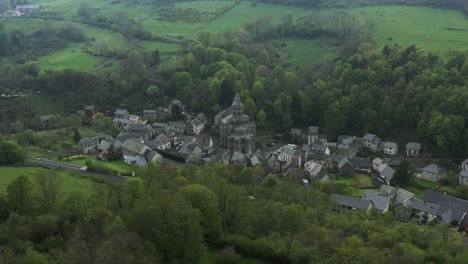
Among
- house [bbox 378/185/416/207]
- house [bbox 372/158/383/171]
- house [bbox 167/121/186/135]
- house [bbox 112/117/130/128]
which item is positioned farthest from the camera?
house [bbox 112/117/130/128]

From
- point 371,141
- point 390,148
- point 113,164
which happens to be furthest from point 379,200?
point 113,164

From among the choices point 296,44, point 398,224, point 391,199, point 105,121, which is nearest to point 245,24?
point 296,44

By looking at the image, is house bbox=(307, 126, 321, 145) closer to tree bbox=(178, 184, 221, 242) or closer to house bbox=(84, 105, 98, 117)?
house bbox=(84, 105, 98, 117)

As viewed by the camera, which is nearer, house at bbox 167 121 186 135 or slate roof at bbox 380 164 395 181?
slate roof at bbox 380 164 395 181

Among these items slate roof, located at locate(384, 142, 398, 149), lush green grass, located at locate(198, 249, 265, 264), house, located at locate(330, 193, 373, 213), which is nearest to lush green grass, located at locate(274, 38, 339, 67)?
slate roof, located at locate(384, 142, 398, 149)

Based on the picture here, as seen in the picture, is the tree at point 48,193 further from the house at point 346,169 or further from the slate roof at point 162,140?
the house at point 346,169

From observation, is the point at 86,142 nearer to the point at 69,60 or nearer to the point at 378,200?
the point at 69,60
